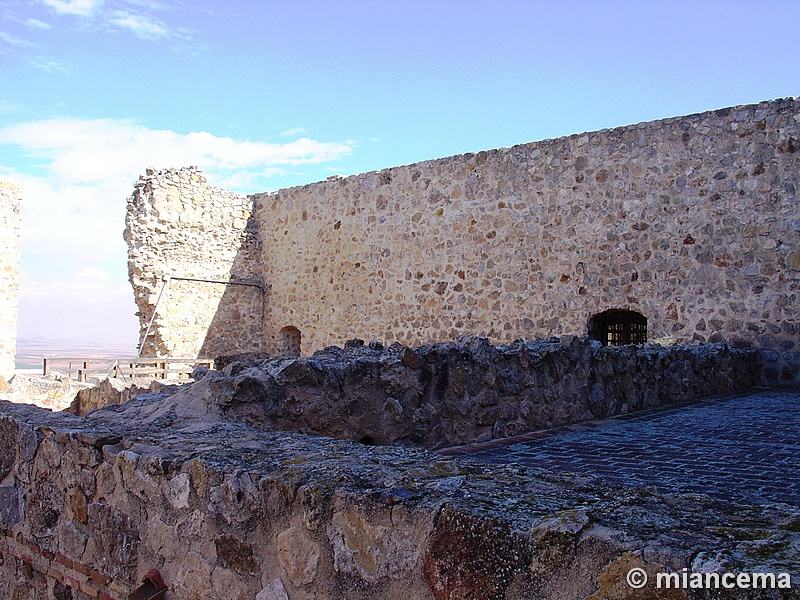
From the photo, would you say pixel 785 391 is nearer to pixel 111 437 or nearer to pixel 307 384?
pixel 307 384

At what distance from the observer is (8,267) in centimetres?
1316

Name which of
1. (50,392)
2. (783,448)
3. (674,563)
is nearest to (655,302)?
(783,448)

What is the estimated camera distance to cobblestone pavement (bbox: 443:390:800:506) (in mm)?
3092

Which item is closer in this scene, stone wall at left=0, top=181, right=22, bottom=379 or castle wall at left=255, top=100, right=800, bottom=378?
castle wall at left=255, top=100, right=800, bottom=378

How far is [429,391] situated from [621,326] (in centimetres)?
727

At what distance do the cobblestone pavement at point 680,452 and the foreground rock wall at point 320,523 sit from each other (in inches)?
36.3

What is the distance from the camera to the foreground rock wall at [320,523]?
1.33 meters

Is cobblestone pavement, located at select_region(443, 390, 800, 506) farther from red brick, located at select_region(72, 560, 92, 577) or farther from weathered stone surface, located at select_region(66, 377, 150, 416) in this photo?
weathered stone surface, located at select_region(66, 377, 150, 416)

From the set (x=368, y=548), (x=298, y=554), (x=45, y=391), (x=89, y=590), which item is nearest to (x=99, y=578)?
(x=89, y=590)

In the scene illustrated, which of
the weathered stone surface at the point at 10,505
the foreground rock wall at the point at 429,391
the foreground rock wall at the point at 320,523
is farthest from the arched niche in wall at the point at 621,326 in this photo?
the weathered stone surface at the point at 10,505

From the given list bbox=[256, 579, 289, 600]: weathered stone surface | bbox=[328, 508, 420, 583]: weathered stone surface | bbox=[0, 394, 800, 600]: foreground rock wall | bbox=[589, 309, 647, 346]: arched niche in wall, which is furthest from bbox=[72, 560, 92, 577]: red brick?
bbox=[589, 309, 647, 346]: arched niche in wall

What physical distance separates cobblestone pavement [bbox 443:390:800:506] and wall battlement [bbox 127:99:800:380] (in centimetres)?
368

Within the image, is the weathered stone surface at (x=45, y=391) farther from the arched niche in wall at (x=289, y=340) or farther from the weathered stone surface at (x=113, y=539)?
the weathered stone surface at (x=113, y=539)

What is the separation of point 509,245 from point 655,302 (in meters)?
2.43
